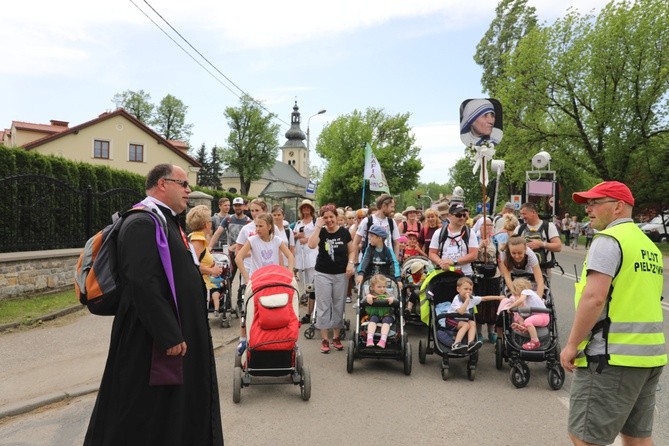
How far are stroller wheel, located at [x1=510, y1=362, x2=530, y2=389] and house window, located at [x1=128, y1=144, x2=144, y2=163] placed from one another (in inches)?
1716

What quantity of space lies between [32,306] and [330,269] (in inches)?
207

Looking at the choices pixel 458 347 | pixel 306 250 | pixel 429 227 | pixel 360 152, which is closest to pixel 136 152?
pixel 360 152

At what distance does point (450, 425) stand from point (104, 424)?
294 cm

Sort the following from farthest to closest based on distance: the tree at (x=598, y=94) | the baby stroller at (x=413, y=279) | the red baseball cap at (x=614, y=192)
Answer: the tree at (x=598, y=94), the baby stroller at (x=413, y=279), the red baseball cap at (x=614, y=192)

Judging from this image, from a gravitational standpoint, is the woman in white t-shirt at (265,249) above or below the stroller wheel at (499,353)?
above

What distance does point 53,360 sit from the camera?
6.29m

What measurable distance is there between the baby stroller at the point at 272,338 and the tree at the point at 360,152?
56258mm

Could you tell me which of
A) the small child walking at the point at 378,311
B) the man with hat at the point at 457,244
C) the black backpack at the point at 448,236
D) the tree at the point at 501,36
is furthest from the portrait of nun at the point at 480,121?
the tree at the point at 501,36

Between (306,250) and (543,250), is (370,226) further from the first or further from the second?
(306,250)

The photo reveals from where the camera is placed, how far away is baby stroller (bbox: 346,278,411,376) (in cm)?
612

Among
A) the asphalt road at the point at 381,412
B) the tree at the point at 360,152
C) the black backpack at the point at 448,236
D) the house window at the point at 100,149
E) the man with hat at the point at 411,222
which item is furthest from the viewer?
the tree at the point at 360,152

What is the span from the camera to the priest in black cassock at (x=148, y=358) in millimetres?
2770

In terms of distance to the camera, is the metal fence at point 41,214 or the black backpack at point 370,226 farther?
the metal fence at point 41,214

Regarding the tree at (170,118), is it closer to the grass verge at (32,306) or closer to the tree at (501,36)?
the tree at (501,36)
